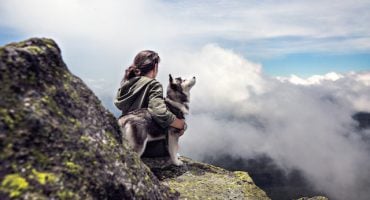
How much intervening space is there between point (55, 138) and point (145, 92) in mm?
6581

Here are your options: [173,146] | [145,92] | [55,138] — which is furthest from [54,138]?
[173,146]

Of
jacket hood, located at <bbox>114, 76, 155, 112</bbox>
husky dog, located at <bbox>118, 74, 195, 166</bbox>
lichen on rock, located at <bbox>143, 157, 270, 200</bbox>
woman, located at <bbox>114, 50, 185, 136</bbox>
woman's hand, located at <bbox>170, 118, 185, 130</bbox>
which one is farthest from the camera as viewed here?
woman's hand, located at <bbox>170, 118, 185, 130</bbox>

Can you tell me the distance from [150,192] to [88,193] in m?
1.68

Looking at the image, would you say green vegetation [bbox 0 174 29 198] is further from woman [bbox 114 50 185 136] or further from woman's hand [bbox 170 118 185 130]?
woman's hand [bbox 170 118 185 130]

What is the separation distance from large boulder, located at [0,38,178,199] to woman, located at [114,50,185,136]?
4608mm

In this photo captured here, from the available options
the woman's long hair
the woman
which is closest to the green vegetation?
the woman

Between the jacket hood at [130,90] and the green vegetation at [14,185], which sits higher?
the jacket hood at [130,90]

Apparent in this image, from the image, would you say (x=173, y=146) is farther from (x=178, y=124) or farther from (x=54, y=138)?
(x=54, y=138)

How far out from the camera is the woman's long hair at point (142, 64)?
12312 mm

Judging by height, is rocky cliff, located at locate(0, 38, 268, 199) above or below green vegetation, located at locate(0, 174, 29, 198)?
above

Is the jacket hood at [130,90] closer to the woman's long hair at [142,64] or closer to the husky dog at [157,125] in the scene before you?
the woman's long hair at [142,64]

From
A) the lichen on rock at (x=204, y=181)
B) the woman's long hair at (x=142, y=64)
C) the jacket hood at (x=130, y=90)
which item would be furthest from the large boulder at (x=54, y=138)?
the woman's long hair at (x=142, y=64)

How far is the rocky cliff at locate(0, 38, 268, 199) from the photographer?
15.5 feet

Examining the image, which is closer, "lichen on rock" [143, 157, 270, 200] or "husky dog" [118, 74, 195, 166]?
"lichen on rock" [143, 157, 270, 200]
